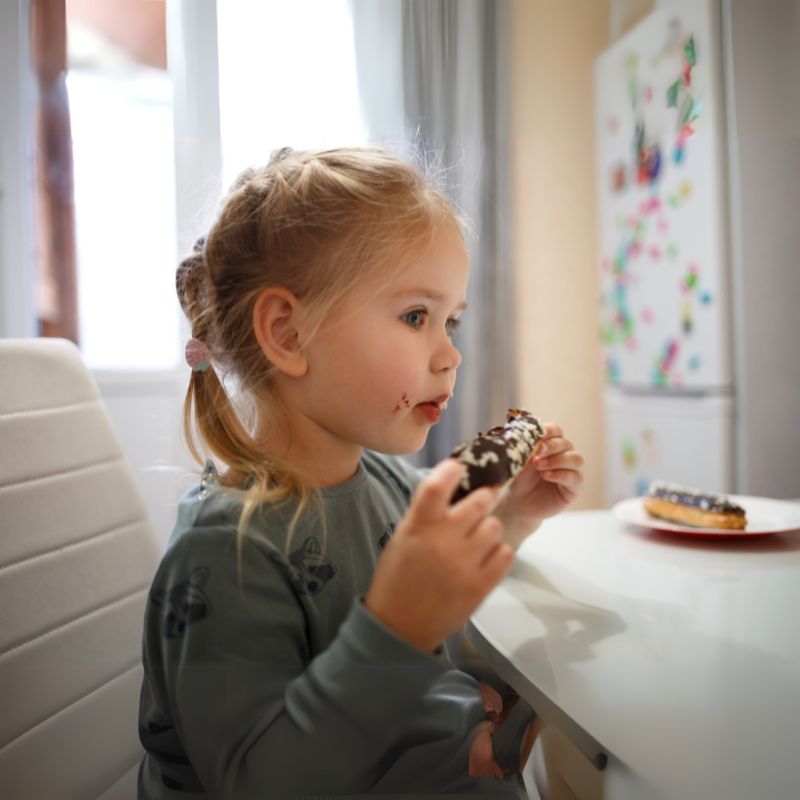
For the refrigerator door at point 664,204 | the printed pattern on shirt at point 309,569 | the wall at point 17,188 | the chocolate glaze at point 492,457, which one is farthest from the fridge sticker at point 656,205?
the wall at point 17,188

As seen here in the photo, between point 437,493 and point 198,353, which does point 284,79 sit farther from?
point 437,493

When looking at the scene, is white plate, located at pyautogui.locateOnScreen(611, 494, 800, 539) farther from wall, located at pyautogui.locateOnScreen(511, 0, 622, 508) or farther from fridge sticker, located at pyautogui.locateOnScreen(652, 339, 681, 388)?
wall, located at pyautogui.locateOnScreen(511, 0, 622, 508)

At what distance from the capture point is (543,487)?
20.5 inches

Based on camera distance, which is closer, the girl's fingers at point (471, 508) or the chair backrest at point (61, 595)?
the girl's fingers at point (471, 508)

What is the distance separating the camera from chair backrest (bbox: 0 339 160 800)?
48 centimetres

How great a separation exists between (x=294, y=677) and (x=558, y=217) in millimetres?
343

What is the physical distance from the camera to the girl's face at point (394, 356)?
14.6 inches

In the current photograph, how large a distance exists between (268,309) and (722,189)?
1.23ft

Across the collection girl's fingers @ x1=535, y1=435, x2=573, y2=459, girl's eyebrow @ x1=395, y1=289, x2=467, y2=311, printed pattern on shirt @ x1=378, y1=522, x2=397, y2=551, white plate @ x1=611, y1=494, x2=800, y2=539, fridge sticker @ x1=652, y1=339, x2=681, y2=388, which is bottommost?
white plate @ x1=611, y1=494, x2=800, y2=539

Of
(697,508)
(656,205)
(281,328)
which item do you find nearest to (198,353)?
(281,328)

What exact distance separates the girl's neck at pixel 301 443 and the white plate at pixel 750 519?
47 centimetres

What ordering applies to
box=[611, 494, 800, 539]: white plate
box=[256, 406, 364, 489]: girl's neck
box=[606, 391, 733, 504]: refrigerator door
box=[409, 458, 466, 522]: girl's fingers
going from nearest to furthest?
box=[409, 458, 466, 522]: girl's fingers < box=[256, 406, 364, 489]: girl's neck < box=[606, 391, 733, 504]: refrigerator door < box=[611, 494, 800, 539]: white plate

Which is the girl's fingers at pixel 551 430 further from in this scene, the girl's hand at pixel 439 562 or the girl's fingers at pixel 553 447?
the girl's hand at pixel 439 562

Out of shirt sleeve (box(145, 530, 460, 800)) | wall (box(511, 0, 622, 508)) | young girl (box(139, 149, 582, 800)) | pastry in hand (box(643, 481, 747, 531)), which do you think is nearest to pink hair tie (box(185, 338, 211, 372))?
young girl (box(139, 149, 582, 800))
